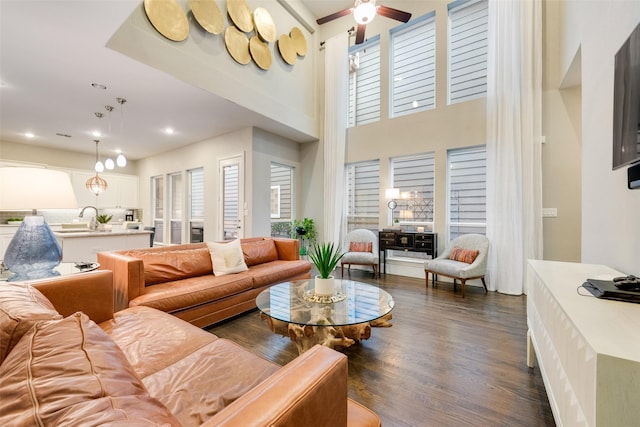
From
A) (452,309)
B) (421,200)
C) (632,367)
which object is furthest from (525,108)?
(632,367)

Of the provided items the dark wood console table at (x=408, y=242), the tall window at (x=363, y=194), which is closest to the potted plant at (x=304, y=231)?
the tall window at (x=363, y=194)

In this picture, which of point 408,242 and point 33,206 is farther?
point 408,242

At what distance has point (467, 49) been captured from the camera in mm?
4484

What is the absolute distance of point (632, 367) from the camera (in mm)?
716

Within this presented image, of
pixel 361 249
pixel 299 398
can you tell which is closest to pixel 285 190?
pixel 361 249

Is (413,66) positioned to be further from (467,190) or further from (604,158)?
(604,158)

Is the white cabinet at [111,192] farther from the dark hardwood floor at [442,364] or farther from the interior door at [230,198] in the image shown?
the dark hardwood floor at [442,364]

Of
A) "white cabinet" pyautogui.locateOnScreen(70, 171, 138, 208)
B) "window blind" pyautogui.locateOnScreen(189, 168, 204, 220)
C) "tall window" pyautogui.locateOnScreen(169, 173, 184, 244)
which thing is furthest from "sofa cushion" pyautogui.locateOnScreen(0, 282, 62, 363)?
"white cabinet" pyautogui.locateOnScreen(70, 171, 138, 208)

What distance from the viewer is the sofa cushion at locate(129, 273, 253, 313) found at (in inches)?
87.0

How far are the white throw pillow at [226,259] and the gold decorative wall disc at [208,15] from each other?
2977 millimetres

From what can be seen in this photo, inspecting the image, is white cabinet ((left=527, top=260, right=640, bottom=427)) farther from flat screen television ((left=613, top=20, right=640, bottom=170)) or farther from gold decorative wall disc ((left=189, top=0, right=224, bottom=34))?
gold decorative wall disc ((left=189, top=0, right=224, bottom=34))

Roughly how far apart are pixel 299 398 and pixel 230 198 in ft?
16.6

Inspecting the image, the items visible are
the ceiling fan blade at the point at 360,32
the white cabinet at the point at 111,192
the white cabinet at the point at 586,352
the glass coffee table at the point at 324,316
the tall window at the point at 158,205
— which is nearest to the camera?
the white cabinet at the point at 586,352

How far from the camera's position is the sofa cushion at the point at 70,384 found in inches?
19.6
